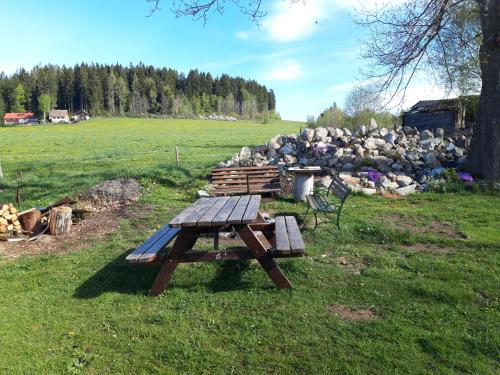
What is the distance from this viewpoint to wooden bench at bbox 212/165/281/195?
10359mm

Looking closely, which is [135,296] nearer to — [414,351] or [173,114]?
[414,351]

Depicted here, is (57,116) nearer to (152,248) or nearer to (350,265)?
(152,248)

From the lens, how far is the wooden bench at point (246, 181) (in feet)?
34.0

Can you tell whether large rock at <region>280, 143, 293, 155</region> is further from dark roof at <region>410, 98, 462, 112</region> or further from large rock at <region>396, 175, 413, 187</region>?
dark roof at <region>410, 98, 462, 112</region>

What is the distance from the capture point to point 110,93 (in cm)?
10662

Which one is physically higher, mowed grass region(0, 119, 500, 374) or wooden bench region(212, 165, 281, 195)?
wooden bench region(212, 165, 281, 195)

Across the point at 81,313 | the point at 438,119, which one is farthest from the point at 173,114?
the point at 81,313

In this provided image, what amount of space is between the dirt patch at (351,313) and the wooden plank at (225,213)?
1423mm

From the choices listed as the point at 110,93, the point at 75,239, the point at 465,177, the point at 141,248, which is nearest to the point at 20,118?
the point at 110,93

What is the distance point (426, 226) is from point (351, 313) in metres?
3.94

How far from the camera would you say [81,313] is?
A: 4.36 metres

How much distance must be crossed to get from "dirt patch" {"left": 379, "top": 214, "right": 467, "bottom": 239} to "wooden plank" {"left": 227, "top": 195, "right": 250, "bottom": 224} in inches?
122

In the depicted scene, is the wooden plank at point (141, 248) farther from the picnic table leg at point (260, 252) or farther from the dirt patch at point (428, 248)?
the dirt patch at point (428, 248)

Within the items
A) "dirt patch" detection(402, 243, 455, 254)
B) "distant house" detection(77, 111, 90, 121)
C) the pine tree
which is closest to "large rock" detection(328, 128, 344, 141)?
"dirt patch" detection(402, 243, 455, 254)
